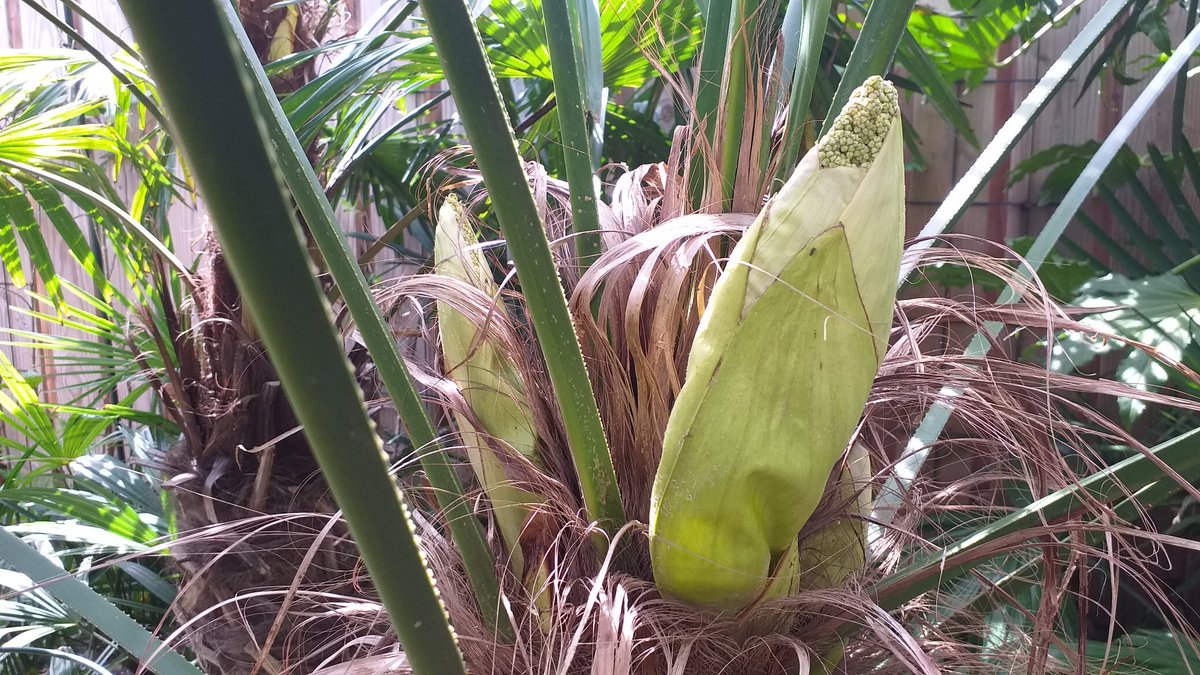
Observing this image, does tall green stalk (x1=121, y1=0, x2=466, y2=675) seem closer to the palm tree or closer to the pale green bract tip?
the palm tree

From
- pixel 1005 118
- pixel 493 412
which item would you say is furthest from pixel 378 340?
pixel 1005 118

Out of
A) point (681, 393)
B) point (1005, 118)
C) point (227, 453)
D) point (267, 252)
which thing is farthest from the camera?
point (1005, 118)

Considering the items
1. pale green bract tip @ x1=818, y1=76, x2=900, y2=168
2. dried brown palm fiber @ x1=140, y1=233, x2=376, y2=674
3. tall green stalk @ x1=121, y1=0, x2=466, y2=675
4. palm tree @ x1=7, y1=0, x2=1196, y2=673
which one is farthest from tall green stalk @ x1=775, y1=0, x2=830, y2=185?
dried brown palm fiber @ x1=140, y1=233, x2=376, y2=674

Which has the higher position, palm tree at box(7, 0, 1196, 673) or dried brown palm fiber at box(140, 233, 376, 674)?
palm tree at box(7, 0, 1196, 673)

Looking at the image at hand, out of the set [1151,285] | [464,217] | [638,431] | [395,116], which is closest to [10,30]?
[395,116]

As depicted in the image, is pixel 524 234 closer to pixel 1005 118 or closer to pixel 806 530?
pixel 806 530

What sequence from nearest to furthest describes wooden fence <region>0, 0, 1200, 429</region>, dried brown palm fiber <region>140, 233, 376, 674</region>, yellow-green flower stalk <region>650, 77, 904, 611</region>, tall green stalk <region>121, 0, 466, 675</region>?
tall green stalk <region>121, 0, 466, 675</region> → yellow-green flower stalk <region>650, 77, 904, 611</region> → dried brown palm fiber <region>140, 233, 376, 674</region> → wooden fence <region>0, 0, 1200, 429</region>
